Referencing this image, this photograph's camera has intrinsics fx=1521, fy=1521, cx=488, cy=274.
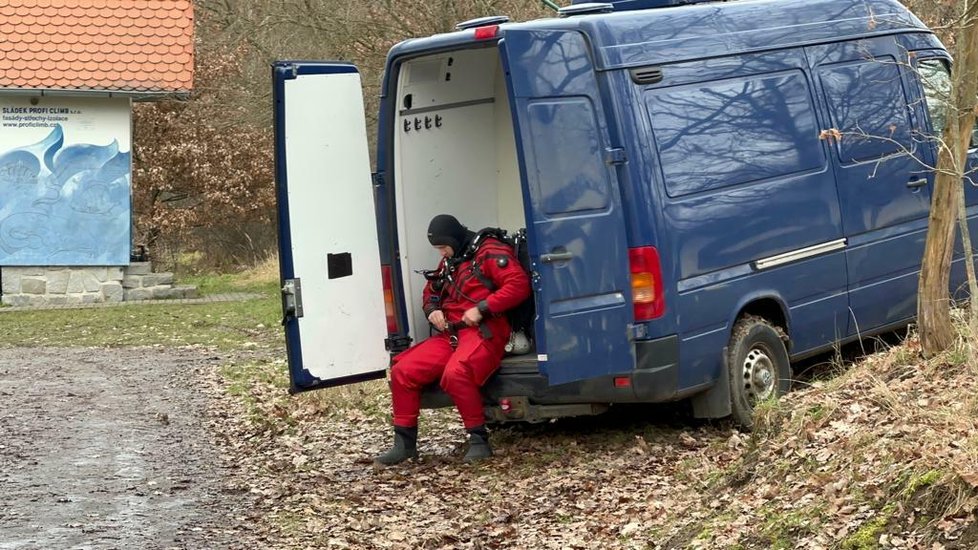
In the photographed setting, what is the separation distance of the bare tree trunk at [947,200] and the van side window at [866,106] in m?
1.65

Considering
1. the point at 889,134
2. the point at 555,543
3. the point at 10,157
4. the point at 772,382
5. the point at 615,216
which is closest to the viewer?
the point at 555,543

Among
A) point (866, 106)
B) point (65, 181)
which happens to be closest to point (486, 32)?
point (866, 106)

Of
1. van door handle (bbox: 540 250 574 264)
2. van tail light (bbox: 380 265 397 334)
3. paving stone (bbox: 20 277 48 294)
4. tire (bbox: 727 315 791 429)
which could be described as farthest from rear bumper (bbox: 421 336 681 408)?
paving stone (bbox: 20 277 48 294)

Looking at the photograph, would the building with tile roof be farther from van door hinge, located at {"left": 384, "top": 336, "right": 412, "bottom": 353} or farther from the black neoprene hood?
the black neoprene hood

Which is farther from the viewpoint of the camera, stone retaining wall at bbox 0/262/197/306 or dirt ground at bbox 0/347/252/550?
stone retaining wall at bbox 0/262/197/306

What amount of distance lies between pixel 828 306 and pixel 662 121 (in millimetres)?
1852

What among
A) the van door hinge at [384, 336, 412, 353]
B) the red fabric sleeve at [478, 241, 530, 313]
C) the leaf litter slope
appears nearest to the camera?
the leaf litter slope

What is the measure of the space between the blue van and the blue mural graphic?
1378cm

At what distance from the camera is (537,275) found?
8.16 m

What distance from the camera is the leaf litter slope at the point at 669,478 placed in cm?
578

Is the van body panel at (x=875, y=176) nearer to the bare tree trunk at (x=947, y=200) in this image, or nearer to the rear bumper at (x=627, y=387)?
the bare tree trunk at (x=947, y=200)

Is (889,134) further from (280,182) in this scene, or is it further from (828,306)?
(280,182)

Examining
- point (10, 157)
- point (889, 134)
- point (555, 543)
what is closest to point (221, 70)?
point (10, 157)

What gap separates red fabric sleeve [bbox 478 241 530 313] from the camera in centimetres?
876
